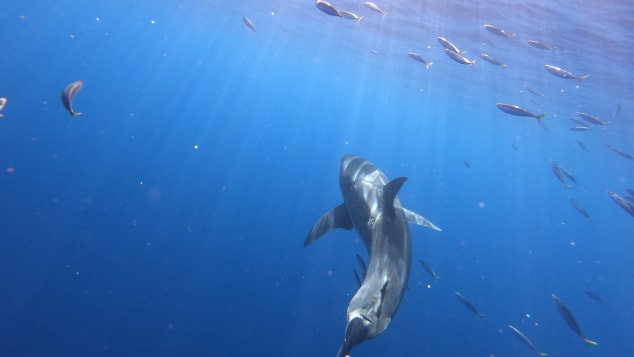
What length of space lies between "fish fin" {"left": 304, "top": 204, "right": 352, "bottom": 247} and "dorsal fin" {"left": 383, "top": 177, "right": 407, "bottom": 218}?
5.36 ft

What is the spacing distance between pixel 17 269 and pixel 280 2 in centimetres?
2156

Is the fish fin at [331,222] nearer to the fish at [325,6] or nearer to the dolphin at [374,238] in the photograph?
the dolphin at [374,238]

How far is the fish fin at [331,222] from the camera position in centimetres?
620

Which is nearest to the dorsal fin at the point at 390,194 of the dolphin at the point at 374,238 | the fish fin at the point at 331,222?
the dolphin at the point at 374,238

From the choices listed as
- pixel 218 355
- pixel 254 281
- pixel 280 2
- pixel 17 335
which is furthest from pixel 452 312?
pixel 280 2

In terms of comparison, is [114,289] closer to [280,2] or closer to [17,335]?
[17,335]

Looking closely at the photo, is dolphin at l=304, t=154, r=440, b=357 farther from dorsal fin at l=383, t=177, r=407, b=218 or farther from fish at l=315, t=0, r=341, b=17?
fish at l=315, t=0, r=341, b=17

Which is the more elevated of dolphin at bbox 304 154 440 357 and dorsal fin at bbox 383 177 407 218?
dorsal fin at bbox 383 177 407 218

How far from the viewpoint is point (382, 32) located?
971 inches

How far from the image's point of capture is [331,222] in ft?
21.0

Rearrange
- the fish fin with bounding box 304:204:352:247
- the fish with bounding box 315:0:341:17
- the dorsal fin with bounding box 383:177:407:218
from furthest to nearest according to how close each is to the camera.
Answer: the fish with bounding box 315:0:341:17 < the fish fin with bounding box 304:204:352:247 < the dorsal fin with bounding box 383:177:407:218

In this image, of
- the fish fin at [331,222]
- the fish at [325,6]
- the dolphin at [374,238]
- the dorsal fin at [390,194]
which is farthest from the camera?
the fish at [325,6]

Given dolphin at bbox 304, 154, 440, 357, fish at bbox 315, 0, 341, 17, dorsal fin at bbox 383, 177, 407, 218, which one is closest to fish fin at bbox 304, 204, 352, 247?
dolphin at bbox 304, 154, 440, 357

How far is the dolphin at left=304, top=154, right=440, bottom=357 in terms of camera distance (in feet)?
11.8
